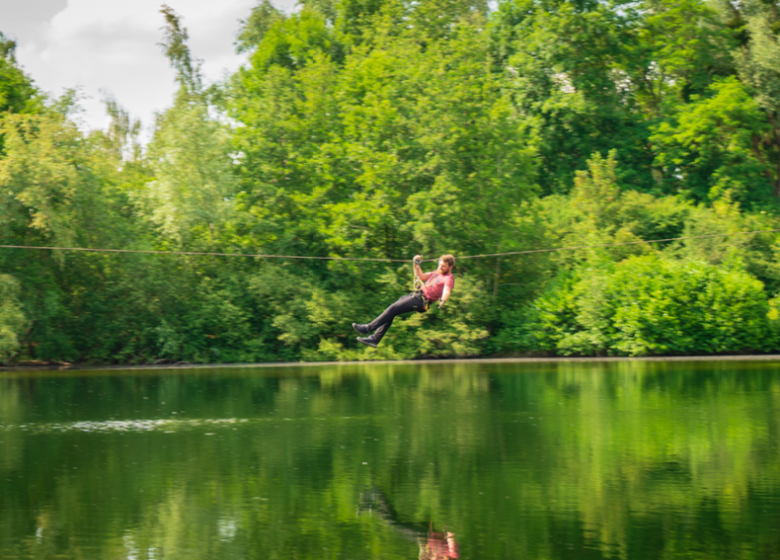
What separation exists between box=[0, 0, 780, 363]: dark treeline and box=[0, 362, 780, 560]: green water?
855cm

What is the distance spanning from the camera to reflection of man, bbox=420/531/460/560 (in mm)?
9938

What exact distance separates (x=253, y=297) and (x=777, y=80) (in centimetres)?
2800

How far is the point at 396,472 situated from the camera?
14.9 m

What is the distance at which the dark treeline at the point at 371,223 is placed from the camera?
35.4m

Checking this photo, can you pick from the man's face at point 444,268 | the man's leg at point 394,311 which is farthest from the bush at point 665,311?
the man's leg at point 394,311

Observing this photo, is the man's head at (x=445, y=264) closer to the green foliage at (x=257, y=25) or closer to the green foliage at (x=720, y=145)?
the green foliage at (x=720, y=145)

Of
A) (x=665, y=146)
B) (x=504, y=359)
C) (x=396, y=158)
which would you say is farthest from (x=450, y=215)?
(x=665, y=146)

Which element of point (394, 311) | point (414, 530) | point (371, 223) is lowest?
point (414, 530)

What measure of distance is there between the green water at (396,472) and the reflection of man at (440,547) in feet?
0.15

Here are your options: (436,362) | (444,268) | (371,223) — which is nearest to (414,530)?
(444,268)

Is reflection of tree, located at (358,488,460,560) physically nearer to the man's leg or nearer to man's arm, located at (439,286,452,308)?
man's arm, located at (439,286,452,308)

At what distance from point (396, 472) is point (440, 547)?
14.9 ft

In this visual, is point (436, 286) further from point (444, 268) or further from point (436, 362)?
point (436, 362)

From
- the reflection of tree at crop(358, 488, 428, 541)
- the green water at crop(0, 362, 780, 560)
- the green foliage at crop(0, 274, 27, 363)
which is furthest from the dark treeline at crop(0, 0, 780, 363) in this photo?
the reflection of tree at crop(358, 488, 428, 541)
